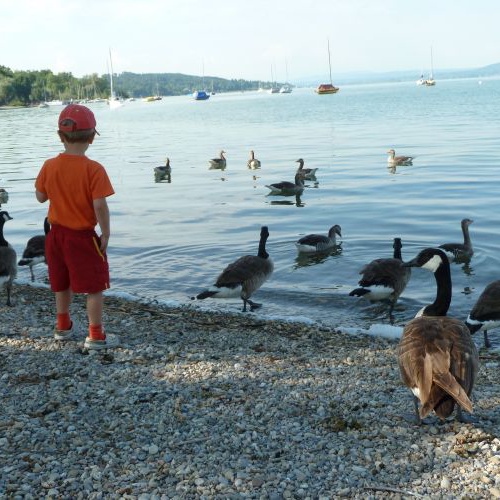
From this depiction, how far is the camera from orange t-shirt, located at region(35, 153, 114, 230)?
7082 millimetres

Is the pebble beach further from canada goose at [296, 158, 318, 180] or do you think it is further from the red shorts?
canada goose at [296, 158, 318, 180]

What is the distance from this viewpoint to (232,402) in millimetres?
6113

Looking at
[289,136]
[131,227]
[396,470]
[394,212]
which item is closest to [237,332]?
[396,470]

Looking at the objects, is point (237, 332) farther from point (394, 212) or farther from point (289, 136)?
point (289, 136)

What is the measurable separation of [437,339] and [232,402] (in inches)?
73.6

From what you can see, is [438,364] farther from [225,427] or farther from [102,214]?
[102,214]

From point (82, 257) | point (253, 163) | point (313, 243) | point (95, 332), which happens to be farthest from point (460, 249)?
point (253, 163)

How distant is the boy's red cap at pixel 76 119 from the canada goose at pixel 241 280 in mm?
4310

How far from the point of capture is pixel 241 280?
1127 centimetres

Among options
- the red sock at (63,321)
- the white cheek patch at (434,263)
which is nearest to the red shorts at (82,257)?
the red sock at (63,321)

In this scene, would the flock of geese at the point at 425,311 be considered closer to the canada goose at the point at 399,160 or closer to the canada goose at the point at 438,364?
the canada goose at the point at 438,364

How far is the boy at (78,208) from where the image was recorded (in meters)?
7.09

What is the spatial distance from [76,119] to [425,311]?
4.11 meters

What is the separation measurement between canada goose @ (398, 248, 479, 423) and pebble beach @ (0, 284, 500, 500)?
1.18ft
